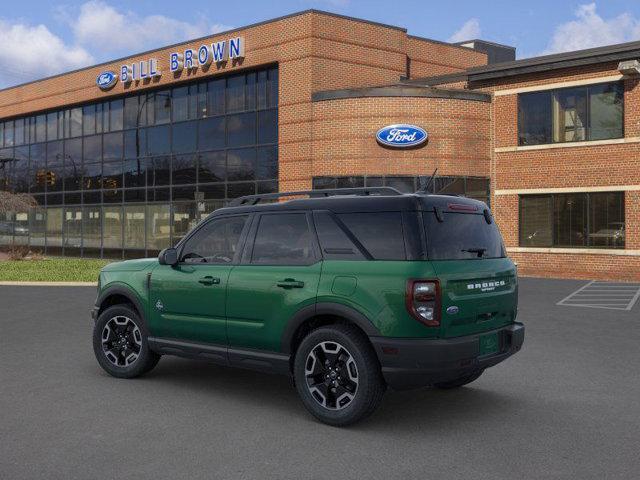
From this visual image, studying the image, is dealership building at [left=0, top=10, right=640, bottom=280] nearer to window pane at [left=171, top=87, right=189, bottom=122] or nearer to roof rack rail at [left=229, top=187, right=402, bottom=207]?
window pane at [left=171, top=87, right=189, bottom=122]

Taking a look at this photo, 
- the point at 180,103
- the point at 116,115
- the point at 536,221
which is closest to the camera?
the point at 536,221

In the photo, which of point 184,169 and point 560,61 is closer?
point 560,61

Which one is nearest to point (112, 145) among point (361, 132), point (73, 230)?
point (73, 230)

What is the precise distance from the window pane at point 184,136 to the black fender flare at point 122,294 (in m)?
21.2

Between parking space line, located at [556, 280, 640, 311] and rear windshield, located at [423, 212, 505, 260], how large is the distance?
887cm

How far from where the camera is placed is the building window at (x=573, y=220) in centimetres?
2091

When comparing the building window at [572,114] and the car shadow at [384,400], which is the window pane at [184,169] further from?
the car shadow at [384,400]

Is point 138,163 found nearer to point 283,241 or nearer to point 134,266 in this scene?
point 134,266

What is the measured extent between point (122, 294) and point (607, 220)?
17.9 m

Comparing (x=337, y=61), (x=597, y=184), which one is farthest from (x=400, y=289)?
(x=337, y=61)

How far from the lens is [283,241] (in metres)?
6.05

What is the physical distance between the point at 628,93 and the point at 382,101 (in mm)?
7769

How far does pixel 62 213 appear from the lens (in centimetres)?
3425

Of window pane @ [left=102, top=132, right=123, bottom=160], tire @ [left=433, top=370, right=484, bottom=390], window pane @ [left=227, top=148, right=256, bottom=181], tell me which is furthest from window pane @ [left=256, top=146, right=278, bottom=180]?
tire @ [left=433, top=370, right=484, bottom=390]
